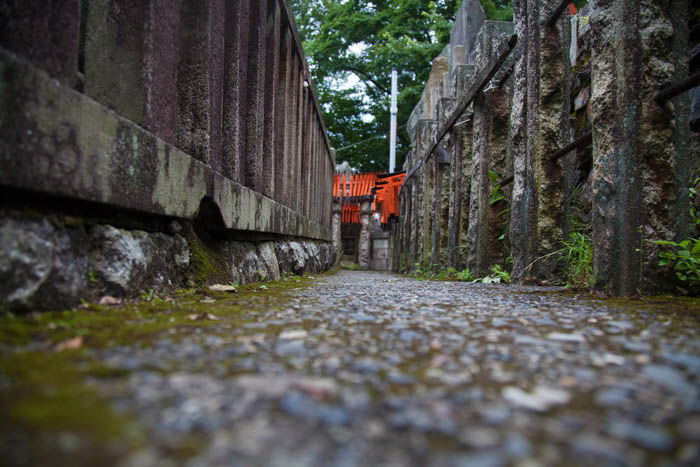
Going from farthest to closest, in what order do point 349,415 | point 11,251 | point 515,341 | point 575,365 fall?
point 515,341
point 11,251
point 575,365
point 349,415

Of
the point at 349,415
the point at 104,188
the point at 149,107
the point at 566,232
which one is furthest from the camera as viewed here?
the point at 566,232

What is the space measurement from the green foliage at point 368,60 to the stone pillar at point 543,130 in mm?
16757

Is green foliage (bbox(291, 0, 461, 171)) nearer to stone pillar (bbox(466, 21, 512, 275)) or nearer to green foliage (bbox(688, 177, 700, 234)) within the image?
stone pillar (bbox(466, 21, 512, 275))

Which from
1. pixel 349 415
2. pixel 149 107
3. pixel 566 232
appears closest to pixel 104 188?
pixel 149 107

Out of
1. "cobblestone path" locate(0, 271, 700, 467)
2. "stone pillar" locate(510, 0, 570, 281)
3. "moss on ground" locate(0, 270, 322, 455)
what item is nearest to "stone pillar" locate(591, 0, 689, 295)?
"cobblestone path" locate(0, 271, 700, 467)

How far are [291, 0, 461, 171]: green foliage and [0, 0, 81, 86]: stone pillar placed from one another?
754 inches

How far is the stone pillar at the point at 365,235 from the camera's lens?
47.6 ft

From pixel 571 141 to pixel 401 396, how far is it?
12.1 feet

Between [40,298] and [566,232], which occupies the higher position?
[566,232]

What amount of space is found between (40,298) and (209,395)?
72cm

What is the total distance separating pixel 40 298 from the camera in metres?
1.10

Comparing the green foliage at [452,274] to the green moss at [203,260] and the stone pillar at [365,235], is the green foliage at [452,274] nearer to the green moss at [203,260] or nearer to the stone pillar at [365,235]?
the green moss at [203,260]

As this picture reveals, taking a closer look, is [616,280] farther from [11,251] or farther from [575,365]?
[11,251]

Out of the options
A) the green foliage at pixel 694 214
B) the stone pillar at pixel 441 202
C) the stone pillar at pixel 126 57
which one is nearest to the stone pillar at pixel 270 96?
the stone pillar at pixel 126 57
